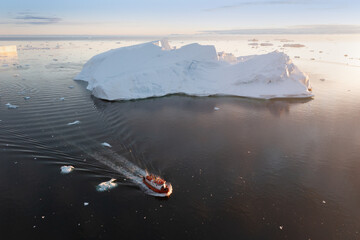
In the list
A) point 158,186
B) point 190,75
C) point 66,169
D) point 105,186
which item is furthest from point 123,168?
point 190,75

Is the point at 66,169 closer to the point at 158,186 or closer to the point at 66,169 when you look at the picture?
the point at 66,169

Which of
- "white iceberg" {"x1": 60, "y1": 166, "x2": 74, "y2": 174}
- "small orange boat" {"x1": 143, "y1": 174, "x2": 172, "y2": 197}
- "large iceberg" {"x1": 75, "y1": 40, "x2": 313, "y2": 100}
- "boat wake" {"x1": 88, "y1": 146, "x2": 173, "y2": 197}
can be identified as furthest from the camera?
"large iceberg" {"x1": 75, "y1": 40, "x2": 313, "y2": 100}

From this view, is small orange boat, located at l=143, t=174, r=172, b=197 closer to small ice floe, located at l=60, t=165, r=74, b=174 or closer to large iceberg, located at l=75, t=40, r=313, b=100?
small ice floe, located at l=60, t=165, r=74, b=174

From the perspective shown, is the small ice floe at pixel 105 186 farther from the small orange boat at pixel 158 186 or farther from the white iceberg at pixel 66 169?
the white iceberg at pixel 66 169

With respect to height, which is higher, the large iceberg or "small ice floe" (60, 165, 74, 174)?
the large iceberg

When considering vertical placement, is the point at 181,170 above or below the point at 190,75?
below

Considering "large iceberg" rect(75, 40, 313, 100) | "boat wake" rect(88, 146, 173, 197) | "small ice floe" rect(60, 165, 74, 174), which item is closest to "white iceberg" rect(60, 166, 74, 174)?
"small ice floe" rect(60, 165, 74, 174)
